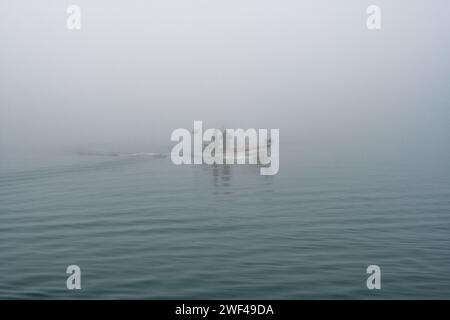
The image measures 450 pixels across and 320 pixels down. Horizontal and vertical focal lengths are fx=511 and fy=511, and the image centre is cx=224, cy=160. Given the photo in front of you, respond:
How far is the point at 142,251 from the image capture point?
35.2 m

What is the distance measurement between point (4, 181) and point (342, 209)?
40.1 m

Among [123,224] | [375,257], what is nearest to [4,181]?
[123,224]

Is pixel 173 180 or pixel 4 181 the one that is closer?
pixel 4 181

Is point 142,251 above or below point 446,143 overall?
below

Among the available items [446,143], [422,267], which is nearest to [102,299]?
[422,267]

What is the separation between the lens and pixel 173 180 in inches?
2675

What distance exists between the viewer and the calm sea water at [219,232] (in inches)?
1131

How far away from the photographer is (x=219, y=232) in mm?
42969

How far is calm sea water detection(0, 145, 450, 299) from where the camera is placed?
1131 inches
